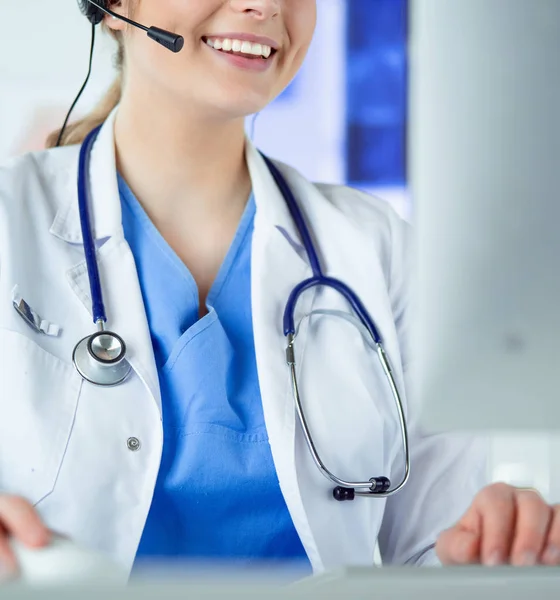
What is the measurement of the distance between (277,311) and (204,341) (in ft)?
0.39

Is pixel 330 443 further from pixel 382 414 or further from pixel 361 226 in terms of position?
pixel 361 226

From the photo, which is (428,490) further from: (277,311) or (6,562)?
(6,562)

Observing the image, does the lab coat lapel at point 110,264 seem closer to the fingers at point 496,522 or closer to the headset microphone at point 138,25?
the headset microphone at point 138,25

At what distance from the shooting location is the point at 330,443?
100 cm

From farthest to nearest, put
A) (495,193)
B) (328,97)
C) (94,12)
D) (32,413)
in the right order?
(328,97)
(94,12)
(32,413)
(495,193)

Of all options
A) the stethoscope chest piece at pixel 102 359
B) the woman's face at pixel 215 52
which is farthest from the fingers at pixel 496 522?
the woman's face at pixel 215 52

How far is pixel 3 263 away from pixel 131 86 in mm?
330

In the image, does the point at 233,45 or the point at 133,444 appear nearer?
the point at 133,444

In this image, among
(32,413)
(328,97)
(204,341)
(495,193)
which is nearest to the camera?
(495,193)

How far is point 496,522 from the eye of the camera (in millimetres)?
659

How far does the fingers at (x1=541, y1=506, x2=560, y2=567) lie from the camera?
655 millimetres

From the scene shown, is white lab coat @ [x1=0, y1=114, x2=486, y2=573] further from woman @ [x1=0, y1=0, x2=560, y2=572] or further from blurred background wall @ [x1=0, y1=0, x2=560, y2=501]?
blurred background wall @ [x1=0, y1=0, x2=560, y2=501]

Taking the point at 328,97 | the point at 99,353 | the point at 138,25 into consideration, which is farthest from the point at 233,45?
the point at 328,97

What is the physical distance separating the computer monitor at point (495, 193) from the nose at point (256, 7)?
2.10 ft
